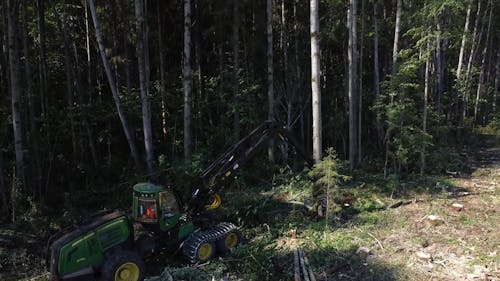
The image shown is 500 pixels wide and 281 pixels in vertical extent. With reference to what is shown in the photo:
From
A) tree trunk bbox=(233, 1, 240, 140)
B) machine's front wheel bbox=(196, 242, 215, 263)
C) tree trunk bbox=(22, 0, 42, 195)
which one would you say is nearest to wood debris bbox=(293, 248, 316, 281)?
machine's front wheel bbox=(196, 242, 215, 263)

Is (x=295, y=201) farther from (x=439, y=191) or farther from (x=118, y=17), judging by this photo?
(x=118, y=17)

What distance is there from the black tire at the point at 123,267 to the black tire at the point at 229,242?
1617mm

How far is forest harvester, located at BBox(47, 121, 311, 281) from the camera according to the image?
241 inches

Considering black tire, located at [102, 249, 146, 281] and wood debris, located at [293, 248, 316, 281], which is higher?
black tire, located at [102, 249, 146, 281]

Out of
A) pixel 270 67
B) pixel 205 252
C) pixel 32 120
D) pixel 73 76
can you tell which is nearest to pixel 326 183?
pixel 205 252

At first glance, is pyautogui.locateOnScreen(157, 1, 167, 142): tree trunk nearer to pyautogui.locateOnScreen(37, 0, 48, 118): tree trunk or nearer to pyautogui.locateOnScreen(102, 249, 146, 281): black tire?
pyautogui.locateOnScreen(37, 0, 48, 118): tree trunk

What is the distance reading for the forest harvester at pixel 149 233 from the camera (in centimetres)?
611

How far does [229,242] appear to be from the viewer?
7.71 metres

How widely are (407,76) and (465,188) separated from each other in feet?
11.7

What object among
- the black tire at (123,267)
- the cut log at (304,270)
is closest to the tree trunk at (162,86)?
the black tire at (123,267)

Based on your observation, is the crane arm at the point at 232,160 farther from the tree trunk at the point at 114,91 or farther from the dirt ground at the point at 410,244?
A: the tree trunk at the point at 114,91

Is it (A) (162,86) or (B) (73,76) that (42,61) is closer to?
Result: (B) (73,76)

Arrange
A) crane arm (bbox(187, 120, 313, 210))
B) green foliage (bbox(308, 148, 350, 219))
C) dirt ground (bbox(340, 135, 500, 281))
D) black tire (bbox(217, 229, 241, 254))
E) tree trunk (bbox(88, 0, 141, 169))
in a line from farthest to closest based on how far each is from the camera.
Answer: tree trunk (bbox(88, 0, 141, 169)) < green foliage (bbox(308, 148, 350, 219)) < crane arm (bbox(187, 120, 313, 210)) < black tire (bbox(217, 229, 241, 254)) < dirt ground (bbox(340, 135, 500, 281))

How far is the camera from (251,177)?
13.0 m
